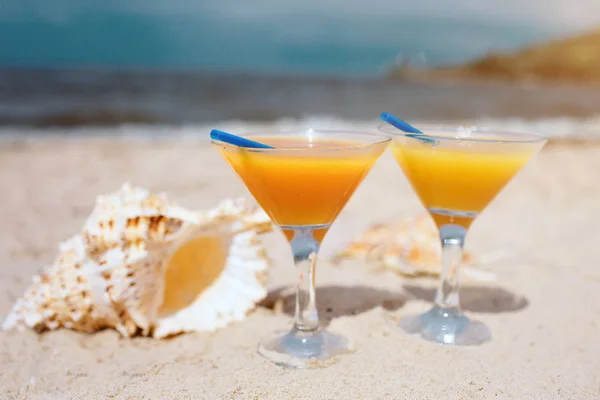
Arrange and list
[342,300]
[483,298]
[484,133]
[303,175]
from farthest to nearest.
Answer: [483,298]
[342,300]
[484,133]
[303,175]

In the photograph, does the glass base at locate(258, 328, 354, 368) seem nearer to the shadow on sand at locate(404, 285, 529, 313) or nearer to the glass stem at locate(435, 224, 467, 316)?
the glass stem at locate(435, 224, 467, 316)

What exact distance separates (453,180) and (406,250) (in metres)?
0.86

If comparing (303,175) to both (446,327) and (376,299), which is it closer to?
(446,327)

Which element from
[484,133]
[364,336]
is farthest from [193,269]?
[484,133]

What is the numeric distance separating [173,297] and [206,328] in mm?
170

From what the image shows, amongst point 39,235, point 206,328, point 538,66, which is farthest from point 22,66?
point 206,328

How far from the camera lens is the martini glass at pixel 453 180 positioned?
1.79 metres

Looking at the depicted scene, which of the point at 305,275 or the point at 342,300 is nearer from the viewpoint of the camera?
the point at 305,275

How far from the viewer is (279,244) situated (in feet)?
10.4

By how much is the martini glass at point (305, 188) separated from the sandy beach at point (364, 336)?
3.7 inches

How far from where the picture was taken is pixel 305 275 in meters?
1.81

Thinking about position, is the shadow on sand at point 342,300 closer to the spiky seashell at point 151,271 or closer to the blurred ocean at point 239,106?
the spiky seashell at point 151,271

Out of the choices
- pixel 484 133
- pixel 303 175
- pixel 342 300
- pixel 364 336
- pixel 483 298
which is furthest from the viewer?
pixel 483 298

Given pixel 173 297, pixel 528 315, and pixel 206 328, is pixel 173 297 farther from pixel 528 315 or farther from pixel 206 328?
pixel 528 315
